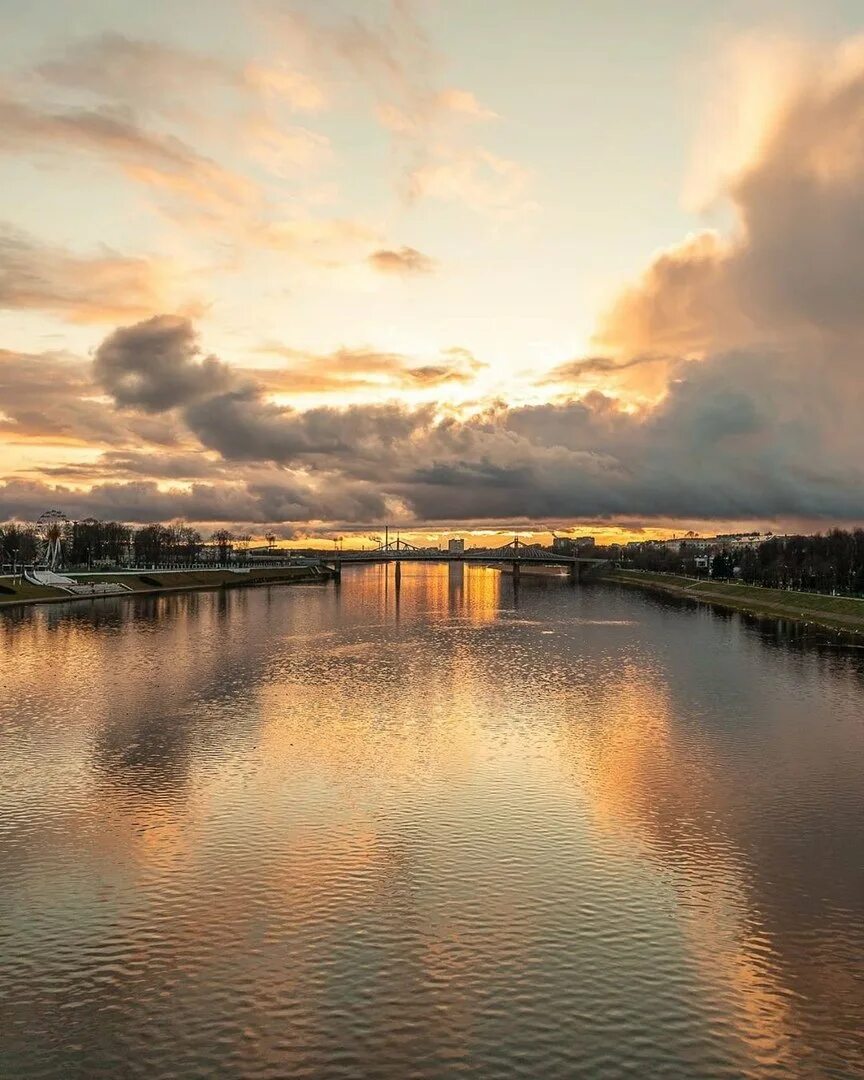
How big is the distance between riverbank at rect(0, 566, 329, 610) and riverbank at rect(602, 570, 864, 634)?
8566cm

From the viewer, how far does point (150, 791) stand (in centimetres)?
2786

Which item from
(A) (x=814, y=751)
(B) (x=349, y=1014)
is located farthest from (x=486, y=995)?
(A) (x=814, y=751)

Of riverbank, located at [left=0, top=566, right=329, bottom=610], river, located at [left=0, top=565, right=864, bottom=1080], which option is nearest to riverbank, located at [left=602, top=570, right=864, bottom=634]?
river, located at [left=0, top=565, right=864, bottom=1080]

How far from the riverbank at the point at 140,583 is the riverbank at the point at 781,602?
85.7m

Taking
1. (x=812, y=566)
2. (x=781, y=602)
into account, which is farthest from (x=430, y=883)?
(x=812, y=566)

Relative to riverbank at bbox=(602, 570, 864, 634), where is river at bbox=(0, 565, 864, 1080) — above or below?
below

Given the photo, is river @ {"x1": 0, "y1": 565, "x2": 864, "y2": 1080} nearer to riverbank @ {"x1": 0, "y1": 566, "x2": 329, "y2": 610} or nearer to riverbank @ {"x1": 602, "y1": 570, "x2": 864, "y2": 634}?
riverbank @ {"x1": 602, "y1": 570, "x2": 864, "y2": 634}

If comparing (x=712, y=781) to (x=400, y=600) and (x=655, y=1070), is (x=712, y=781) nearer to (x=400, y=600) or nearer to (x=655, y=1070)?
(x=655, y=1070)

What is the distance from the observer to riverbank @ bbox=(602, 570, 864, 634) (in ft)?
287

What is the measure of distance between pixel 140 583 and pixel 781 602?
9971 cm

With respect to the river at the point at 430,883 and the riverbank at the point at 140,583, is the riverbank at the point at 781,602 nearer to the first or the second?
the river at the point at 430,883

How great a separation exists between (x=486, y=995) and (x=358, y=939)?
3.26 m

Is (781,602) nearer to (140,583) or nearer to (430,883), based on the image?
(140,583)

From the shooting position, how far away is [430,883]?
→ 20.5 m
